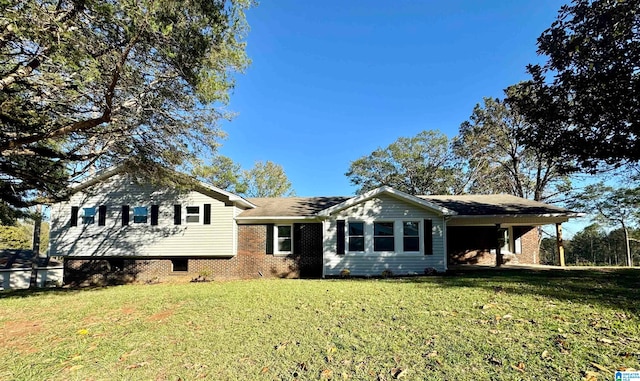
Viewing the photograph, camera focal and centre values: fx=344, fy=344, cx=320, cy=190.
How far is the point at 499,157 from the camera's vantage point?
85.4 feet

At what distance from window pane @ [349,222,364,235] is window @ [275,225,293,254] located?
290 cm

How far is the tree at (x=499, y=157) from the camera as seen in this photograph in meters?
24.4

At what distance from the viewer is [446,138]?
98.0 ft

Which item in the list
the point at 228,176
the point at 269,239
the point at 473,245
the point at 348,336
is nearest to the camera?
the point at 348,336

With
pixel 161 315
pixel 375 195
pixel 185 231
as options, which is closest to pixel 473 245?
pixel 375 195

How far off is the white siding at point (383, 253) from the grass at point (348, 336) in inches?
197

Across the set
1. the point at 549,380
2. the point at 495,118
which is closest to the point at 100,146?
the point at 549,380

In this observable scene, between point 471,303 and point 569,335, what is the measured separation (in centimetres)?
222

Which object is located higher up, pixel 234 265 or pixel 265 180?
pixel 265 180

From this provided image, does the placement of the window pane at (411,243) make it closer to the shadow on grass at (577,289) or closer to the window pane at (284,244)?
the shadow on grass at (577,289)

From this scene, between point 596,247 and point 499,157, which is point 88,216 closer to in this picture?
point 499,157

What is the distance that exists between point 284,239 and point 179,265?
498cm

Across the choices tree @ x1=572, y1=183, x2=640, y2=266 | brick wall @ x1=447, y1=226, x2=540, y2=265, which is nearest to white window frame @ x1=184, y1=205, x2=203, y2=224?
brick wall @ x1=447, y1=226, x2=540, y2=265

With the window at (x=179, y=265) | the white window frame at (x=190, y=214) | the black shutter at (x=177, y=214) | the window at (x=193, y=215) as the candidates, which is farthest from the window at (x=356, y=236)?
the black shutter at (x=177, y=214)
